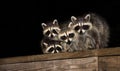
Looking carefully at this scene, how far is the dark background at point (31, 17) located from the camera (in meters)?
3.16

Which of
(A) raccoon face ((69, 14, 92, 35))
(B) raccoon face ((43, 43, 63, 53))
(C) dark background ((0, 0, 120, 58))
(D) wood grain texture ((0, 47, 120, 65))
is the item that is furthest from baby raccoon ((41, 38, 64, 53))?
(C) dark background ((0, 0, 120, 58))

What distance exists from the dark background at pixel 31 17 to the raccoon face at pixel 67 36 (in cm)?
46

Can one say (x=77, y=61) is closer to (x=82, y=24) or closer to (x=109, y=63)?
(x=109, y=63)

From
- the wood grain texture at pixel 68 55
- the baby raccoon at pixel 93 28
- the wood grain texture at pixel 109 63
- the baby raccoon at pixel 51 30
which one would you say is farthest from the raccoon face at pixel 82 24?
the wood grain texture at pixel 109 63

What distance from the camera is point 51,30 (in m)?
2.83

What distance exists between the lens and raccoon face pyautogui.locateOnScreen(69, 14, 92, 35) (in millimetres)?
2623

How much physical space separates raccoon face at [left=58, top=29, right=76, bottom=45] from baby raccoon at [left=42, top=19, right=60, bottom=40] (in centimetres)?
4

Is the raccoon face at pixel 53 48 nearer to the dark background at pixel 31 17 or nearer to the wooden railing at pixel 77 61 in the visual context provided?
the wooden railing at pixel 77 61

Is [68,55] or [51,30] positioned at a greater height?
[51,30]

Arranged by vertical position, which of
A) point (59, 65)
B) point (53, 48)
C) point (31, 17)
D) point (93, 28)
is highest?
point (31, 17)

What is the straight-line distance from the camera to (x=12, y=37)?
3.40 meters

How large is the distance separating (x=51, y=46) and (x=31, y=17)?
2.20 feet

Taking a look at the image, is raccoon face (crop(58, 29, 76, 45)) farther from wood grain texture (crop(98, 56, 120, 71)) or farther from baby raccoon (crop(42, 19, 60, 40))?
wood grain texture (crop(98, 56, 120, 71))

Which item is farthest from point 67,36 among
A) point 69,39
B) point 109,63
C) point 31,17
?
point 31,17
